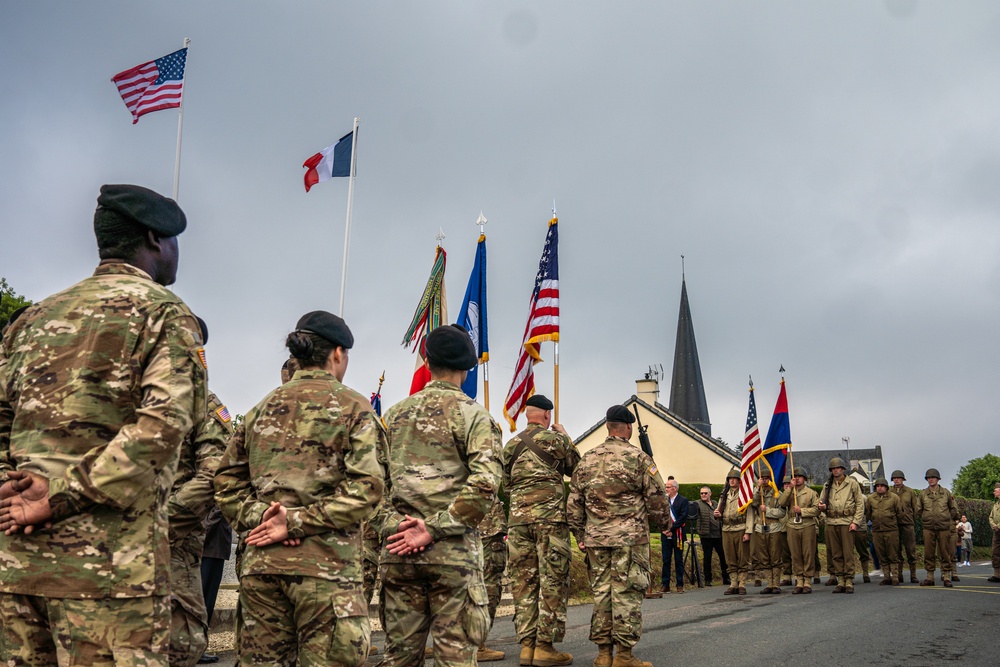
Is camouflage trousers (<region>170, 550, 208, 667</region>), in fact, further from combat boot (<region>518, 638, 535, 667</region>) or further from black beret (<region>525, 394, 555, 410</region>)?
black beret (<region>525, 394, 555, 410</region>)

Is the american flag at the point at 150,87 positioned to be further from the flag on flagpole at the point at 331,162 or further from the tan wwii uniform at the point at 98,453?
the tan wwii uniform at the point at 98,453

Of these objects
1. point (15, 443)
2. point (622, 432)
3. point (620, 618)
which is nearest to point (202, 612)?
point (15, 443)

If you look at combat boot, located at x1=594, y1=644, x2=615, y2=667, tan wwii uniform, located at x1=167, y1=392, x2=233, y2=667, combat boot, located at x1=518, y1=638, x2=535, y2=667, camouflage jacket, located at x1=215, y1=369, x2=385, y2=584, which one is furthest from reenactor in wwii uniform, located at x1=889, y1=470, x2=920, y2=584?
camouflage jacket, located at x1=215, y1=369, x2=385, y2=584

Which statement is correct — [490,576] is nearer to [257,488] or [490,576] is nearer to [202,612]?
[202,612]

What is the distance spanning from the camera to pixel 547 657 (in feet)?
25.3

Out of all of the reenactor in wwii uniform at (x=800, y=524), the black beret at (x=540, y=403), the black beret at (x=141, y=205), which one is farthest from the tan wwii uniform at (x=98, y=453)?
the reenactor in wwii uniform at (x=800, y=524)

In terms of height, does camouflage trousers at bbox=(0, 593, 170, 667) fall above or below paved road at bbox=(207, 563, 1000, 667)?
above

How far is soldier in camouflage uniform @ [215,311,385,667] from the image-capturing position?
148 inches

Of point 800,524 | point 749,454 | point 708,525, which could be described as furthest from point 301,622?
point 708,525

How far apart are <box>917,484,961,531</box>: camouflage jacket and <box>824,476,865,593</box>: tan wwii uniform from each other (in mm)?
2949

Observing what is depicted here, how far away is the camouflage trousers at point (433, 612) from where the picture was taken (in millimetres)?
4520

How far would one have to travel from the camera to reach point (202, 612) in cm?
481

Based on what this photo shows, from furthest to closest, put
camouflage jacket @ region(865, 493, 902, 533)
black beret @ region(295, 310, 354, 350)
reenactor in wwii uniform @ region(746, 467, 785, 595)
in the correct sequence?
1. camouflage jacket @ region(865, 493, 902, 533)
2. reenactor in wwii uniform @ region(746, 467, 785, 595)
3. black beret @ region(295, 310, 354, 350)

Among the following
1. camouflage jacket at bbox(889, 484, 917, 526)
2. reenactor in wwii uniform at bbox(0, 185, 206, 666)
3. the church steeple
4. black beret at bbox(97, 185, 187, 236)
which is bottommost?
reenactor in wwii uniform at bbox(0, 185, 206, 666)
